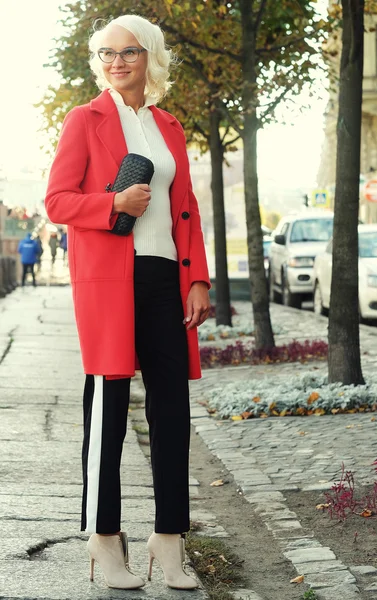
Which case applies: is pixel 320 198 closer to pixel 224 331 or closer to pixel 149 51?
pixel 224 331

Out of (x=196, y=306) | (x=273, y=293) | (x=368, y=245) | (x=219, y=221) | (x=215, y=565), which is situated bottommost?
(x=273, y=293)

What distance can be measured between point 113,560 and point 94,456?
35 centimetres

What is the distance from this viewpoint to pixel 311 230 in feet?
83.4

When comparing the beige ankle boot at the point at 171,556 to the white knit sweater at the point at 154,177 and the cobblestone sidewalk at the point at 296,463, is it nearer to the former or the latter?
the cobblestone sidewalk at the point at 296,463

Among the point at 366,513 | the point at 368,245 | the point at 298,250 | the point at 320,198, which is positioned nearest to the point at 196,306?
the point at 366,513

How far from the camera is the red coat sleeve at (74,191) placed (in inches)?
167

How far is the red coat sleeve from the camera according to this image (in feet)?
13.9

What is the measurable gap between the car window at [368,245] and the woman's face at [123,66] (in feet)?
50.5

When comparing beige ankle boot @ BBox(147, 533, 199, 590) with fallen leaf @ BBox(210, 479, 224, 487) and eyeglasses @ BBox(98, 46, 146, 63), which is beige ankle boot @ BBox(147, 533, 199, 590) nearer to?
eyeglasses @ BBox(98, 46, 146, 63)

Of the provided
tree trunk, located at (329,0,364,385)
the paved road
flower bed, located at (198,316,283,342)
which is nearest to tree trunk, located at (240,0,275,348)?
the paved road

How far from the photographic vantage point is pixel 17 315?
72.7ft

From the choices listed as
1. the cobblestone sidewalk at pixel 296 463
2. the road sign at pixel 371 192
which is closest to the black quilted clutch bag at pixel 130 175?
the cobblestone sidewalk at pixel 296 463

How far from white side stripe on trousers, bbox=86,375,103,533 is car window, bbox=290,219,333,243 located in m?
20.8

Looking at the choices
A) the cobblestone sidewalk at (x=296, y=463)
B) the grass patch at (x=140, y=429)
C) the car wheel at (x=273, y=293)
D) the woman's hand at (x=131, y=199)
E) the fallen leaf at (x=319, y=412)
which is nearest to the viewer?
the woman's hand at (x=131, y=199)
